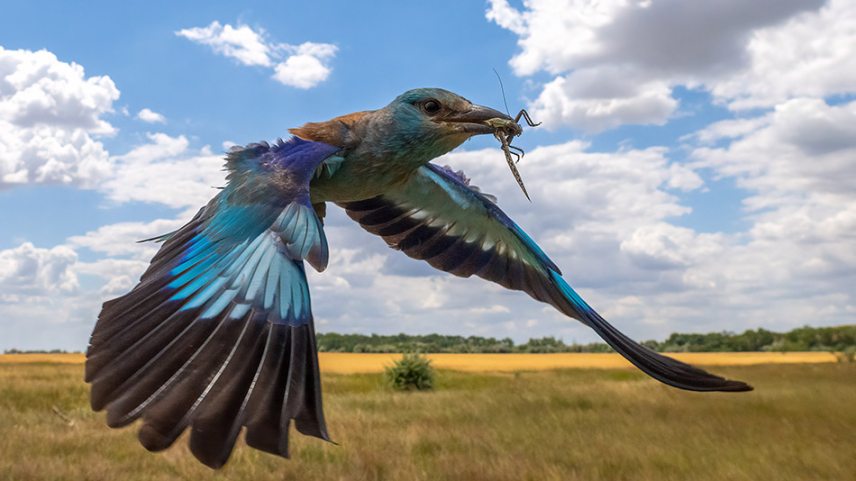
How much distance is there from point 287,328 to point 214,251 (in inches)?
35.9

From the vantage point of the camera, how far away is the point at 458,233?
6.86 meters

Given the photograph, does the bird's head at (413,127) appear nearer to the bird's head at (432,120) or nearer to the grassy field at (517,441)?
the bird's head at (432,120)

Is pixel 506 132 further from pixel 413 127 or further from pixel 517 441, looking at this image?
pixel 517 441

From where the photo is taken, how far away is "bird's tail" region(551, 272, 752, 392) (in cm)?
432

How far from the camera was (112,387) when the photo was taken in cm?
294

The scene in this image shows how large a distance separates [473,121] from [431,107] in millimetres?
308

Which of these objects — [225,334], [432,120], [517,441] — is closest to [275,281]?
[225,334]

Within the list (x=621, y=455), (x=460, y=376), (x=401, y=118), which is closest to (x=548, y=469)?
(x=621, y=455)

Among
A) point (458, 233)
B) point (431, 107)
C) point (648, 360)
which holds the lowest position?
point (648, 360)

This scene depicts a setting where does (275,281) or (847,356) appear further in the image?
(847,356)

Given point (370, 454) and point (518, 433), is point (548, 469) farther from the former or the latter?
point (518, 433)

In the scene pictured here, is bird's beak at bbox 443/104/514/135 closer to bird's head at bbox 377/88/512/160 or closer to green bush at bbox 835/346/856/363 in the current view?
bird's head at bbox 377/88/512/160

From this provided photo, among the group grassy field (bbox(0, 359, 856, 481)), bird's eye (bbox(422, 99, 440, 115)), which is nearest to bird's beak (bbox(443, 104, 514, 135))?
bird's eye (bbox(422, 99, 440, 115))

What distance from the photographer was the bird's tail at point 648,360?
4.32m
